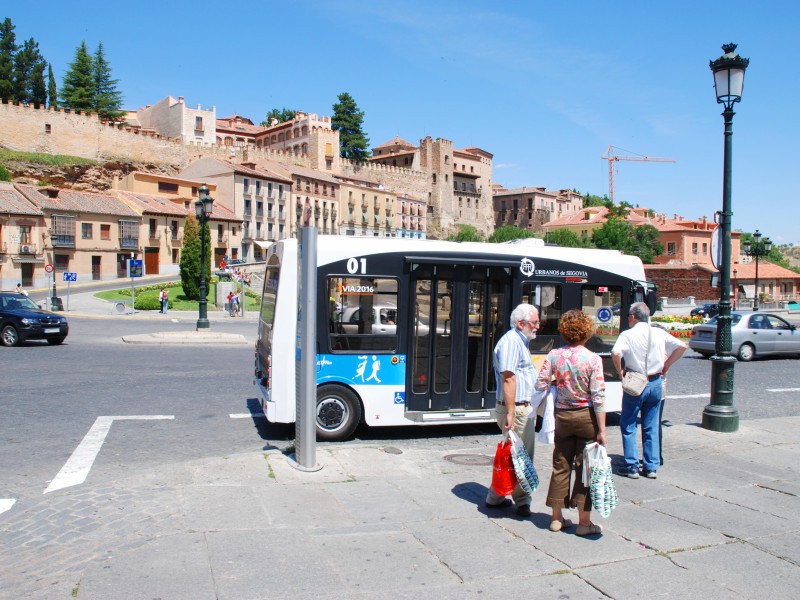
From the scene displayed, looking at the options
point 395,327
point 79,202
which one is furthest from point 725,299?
point 79,202

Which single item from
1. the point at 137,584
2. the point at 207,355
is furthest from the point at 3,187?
the point at 137,584

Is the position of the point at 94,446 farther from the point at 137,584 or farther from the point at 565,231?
the point at 565,231

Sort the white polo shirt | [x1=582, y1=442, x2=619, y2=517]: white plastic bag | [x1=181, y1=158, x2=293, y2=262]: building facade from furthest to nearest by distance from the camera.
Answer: [x1=181, y1=158, x2=293, y2=262]: building facade
the white polo shirt
[x1=582, y1=442, x2=619, y2=517]: white plastic bag

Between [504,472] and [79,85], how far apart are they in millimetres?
96063

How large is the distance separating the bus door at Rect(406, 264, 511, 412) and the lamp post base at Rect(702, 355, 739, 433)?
10.6 ft

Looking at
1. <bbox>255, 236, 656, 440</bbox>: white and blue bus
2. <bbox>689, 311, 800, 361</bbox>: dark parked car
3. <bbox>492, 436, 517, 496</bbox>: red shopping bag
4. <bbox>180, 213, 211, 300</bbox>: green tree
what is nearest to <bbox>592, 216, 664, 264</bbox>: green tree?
<bbox>180, 213, 211, 300</bbox>: green tree

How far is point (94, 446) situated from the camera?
778cm

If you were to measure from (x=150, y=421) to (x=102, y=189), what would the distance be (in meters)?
74.7

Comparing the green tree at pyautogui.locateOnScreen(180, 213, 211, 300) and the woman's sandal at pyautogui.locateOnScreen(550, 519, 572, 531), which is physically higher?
the green tree at pyautogui.locateOnScreen(180, 213, 211, 300)

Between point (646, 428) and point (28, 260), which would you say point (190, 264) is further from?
point (646, 428)

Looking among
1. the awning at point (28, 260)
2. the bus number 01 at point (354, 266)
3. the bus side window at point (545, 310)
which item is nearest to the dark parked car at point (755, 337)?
the bus side window at point (545, 310)

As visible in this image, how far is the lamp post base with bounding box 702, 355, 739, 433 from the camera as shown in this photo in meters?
9.01

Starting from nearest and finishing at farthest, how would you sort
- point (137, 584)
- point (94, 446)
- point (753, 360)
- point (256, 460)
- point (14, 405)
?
1. point (137, 584)
2. point (256, 460)
3. point (94, 446)
4. point (14, 405)
5. point (753, 360)

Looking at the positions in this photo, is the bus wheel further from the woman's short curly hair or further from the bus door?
the woman's short curly hair
